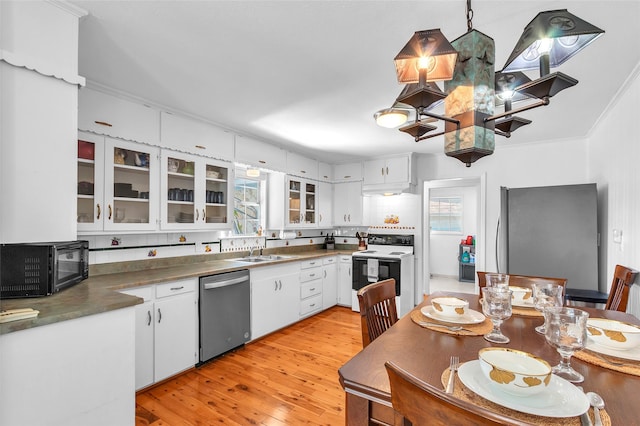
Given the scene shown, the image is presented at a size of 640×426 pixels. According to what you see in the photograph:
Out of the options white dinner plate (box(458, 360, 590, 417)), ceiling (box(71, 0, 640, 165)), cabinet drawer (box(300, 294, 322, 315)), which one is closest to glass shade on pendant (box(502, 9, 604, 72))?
ceiling (box(71, 0, 640, 165))

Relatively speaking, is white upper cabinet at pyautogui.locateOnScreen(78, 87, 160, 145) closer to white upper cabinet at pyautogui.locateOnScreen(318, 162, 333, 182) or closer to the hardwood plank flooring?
the hardwood plank flooring

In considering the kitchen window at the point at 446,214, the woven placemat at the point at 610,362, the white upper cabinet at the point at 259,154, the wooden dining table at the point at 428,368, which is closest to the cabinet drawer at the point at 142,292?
the white upper cabinet at the point at 259,154

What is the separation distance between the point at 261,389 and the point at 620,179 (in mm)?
3352

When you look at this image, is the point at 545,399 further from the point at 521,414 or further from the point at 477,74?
the point at 477,74

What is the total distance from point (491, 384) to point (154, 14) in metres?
2.10

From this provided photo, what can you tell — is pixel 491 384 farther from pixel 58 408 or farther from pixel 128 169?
pixel 128 169

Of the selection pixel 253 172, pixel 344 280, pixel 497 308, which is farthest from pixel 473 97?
pixel 344 280

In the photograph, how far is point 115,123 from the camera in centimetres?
246

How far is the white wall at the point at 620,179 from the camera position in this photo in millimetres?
2170

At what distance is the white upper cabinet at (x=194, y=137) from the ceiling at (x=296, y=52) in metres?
0.11

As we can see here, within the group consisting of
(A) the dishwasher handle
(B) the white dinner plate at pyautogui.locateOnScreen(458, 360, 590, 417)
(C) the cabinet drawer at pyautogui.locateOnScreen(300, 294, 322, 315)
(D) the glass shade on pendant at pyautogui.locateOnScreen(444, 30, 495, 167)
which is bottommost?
(C) the cabinet drawer at pyautogui.locateOnScreen(300, 294, 322, 315)

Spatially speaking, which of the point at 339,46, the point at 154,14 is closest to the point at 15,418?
the point at 154,14

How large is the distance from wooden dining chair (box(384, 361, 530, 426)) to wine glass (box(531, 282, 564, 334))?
96 cm

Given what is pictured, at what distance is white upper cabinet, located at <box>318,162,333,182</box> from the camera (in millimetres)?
4984
